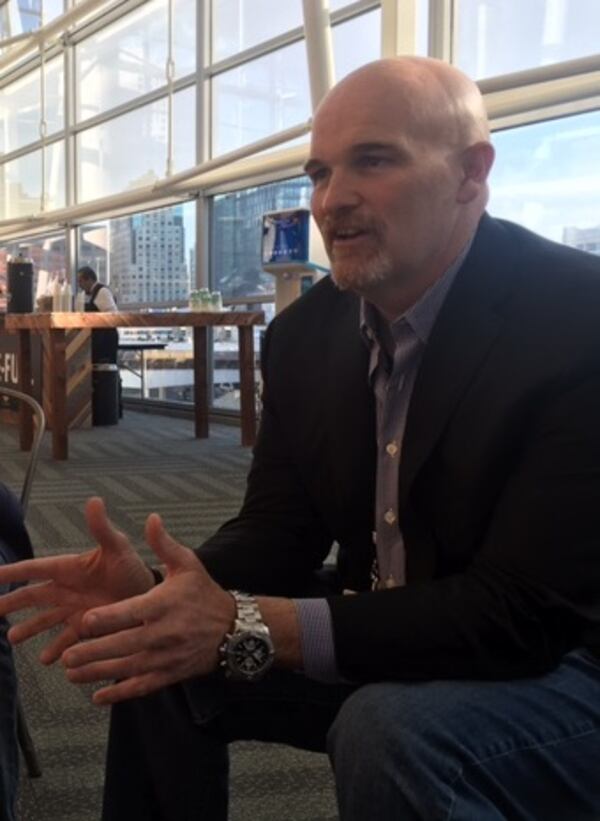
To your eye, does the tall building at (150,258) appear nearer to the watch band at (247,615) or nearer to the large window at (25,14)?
the large window at (25,14)

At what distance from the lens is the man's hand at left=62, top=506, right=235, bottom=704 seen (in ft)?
2.88

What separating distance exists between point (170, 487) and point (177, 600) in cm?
363

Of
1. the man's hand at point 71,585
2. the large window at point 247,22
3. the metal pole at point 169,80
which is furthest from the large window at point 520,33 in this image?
the man's hand at point 71,585

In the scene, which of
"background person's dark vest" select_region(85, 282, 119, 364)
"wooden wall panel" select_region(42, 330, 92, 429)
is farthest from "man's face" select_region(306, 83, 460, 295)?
"background person's dark vest" select_region(85, 282, 119, 364)

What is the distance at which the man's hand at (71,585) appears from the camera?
3.28 ft

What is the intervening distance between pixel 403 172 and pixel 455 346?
0.23 m

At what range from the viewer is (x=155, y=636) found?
878mm

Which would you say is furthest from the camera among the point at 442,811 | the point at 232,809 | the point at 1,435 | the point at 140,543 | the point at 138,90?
the point at 138,90

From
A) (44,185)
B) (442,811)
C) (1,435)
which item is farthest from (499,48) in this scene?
(44,185)

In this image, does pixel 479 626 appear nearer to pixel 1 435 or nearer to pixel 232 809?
pixel 232 809

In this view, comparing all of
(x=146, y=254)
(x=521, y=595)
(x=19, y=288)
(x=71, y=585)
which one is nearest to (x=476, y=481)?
(x=521, y=595)

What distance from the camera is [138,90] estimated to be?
26.8 ft

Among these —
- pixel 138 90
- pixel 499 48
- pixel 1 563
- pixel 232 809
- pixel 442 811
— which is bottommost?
pixel 232 809

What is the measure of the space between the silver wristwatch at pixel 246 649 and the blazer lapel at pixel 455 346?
229 mm
